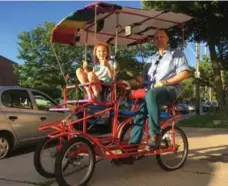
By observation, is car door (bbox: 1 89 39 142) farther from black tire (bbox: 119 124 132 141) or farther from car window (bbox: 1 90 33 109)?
black tire (bbox: 119 124 132 141)

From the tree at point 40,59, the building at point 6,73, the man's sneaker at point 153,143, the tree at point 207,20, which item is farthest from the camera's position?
the building at point 6,73

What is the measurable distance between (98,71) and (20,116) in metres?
3.49

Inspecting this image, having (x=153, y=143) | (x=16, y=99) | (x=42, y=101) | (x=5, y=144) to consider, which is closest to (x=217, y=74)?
(x=42, y=101)

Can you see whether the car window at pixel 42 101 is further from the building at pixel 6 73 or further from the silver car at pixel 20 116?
Result: the building at pixel 6 73

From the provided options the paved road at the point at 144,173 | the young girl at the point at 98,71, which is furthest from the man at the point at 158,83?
the young girl at the point at 98,71

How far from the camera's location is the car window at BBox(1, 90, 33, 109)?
8586 mm

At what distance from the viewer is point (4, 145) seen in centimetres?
822

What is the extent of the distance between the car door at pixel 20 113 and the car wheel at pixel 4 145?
0.26 m

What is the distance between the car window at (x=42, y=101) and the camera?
9.39 metres

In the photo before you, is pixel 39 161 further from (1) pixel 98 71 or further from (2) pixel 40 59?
(2) pixel 40 59

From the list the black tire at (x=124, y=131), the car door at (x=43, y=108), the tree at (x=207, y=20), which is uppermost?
the tree at (x=207, y=20)

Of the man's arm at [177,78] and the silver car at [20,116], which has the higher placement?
the man's arm at [177,78]

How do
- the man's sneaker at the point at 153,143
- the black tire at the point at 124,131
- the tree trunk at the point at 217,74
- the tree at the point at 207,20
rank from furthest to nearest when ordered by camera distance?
the tree trunk at the point at 217,74 → the tree at the point at 207,20 → the black tire at the point at 124,131 → the man's sneaker at the point at 153,143

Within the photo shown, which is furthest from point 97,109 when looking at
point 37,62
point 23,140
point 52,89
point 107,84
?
point 37,62
